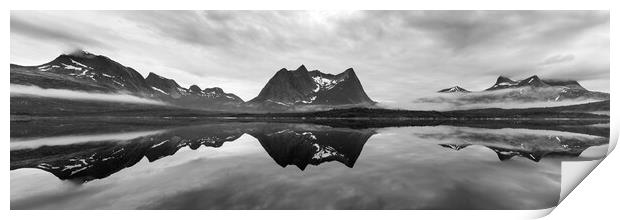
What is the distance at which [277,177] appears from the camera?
10.1 metres

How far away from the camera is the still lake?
309 inches

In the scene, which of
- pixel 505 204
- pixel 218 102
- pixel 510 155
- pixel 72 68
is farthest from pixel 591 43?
pixel 72 68

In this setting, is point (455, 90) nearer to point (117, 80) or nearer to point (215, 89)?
point (215, 89)

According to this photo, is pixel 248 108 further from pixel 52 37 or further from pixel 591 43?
pixel 591 43

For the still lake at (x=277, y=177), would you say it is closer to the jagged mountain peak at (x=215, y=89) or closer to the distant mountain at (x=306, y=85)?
the jagged mountain peak at (x=215, y=89)

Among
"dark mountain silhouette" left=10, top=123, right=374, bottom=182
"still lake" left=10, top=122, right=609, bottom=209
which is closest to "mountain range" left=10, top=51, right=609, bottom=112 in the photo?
"dark mountain silhouette" left=10, top=123, right=374, bottom=182

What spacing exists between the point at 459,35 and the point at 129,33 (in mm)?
15764


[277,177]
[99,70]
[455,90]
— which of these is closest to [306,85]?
[277,177]

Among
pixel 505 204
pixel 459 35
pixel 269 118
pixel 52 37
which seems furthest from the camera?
pixel 269 118

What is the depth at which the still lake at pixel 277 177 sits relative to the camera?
7.85m

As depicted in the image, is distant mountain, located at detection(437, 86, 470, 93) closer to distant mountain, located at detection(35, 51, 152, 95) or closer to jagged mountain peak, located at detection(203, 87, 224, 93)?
jagged mountain peak, located at detection(203, 87, 224, 93)

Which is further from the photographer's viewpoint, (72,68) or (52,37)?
(72,68)

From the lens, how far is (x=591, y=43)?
12180 millimetres

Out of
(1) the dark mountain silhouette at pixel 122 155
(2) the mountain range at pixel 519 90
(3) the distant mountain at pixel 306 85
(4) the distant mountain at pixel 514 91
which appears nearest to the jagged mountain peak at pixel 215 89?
(3) the distant mountain at pixel 306 85
